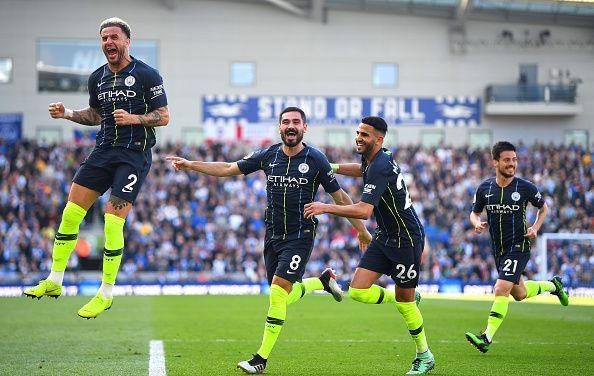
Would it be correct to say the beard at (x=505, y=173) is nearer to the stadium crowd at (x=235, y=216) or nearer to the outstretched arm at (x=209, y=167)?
the outstretched arm at (x=209, y=167)

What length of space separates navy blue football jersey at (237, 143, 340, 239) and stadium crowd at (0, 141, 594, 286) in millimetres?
21957

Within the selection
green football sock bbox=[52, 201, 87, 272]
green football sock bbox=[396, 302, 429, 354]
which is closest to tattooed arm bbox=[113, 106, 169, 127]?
green football sock bbox=[52, 201, 87, 272]

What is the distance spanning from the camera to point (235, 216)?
126 feet

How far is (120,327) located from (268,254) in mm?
7711

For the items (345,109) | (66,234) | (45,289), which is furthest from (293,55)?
(45,289)

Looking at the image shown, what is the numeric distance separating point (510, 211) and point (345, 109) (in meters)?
33.9

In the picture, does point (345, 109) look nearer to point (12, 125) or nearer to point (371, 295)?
point (12, 125)

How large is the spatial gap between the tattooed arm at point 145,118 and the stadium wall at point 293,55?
3652cm

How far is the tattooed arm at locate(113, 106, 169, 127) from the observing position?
10.2 m

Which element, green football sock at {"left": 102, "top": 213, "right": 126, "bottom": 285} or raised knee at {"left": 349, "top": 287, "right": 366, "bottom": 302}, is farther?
raised knee at {"left": 349, "top": 287, "right": 366, "bottom": 302}

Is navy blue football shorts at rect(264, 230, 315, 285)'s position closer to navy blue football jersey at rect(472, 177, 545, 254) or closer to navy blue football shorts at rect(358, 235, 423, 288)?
navy blue football shorts at rect(358, 235, 423, 288)

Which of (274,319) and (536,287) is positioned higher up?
(274,319)

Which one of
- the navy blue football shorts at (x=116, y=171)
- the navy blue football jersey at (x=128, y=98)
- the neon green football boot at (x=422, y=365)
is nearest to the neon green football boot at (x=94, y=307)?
the navy blue football shorts at (x=116, y=171)

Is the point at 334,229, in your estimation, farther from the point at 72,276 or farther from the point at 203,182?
the point at 72,276
